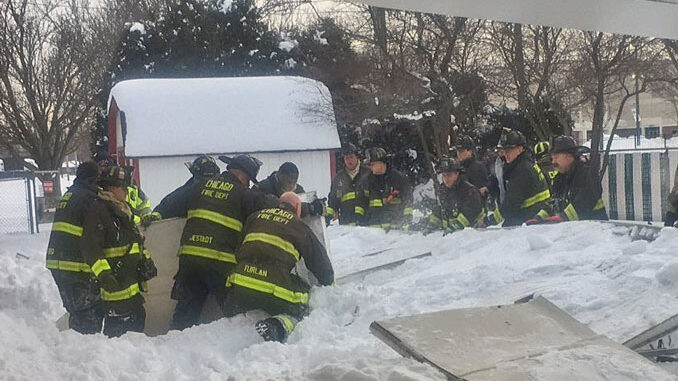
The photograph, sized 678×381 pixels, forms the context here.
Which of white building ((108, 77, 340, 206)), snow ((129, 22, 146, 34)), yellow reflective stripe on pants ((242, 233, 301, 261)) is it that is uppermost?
snow ((129, 22, 146, 34))

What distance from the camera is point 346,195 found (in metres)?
9.70

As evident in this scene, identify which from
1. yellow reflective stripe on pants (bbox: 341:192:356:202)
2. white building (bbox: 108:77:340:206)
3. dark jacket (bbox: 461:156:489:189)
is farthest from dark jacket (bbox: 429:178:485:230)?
white building (bbox: 108:77:340:206)

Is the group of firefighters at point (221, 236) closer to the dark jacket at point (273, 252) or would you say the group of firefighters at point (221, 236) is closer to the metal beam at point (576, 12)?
the dark jacket at point (273, 252)

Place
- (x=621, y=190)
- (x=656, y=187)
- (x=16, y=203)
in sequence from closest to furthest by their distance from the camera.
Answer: (x=656, y=187)
(x=621, y=190)
(x=16, y=203)

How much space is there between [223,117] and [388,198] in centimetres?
763

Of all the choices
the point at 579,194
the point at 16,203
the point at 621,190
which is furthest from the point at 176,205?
the point at 16,203

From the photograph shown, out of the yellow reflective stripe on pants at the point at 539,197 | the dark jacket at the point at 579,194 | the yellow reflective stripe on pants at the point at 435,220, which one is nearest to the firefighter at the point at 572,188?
the dark jacket at the point at 579,194

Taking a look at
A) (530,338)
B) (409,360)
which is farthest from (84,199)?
(530,338)

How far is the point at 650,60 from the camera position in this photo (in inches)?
489

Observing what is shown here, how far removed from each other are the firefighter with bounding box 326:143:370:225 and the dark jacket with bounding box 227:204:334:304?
4.55m

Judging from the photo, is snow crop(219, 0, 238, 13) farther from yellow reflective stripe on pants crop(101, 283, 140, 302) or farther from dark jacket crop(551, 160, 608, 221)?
yellow reflective stripe on pants crop(101, 283, 140, 302)

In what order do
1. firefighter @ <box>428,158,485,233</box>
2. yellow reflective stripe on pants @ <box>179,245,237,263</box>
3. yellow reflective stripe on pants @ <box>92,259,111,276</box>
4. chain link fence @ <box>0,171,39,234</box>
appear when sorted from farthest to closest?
1. chain link fence @ <box>0,171,39,234</box>
2. firefighter @ <box>428,158,485,233</box>
3. yellow reflective stripe on pants @ <box>179,245,237,263</box>
4. yellow reflective stripe on pants @ <box>92,259,111,276</box>

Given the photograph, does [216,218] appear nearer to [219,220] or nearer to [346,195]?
[219,220]

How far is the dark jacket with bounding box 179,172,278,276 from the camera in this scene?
5527mm
